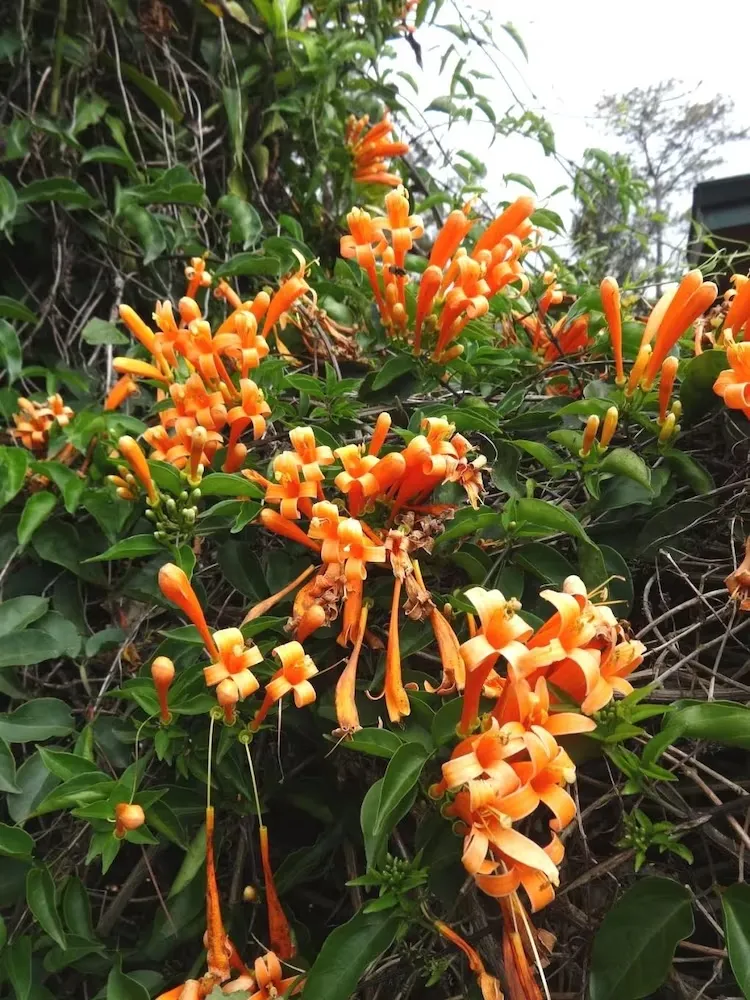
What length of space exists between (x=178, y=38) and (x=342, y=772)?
2.30 metres

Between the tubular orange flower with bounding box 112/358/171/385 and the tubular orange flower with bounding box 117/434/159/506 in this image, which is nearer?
the tubular orange flower with bounding box 117/434/159/506

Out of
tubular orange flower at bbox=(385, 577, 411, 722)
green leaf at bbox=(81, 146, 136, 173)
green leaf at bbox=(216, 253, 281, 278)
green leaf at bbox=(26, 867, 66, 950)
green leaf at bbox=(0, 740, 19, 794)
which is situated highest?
green leaf at bbox=(81, 146, 136, 173)

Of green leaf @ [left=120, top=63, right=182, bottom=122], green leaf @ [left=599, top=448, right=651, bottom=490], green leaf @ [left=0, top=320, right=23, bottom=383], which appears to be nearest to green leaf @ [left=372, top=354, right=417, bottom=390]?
green leaf @ [left=599, top=448, right=651, bottom=490]

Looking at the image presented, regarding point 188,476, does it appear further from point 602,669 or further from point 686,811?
point 686,811

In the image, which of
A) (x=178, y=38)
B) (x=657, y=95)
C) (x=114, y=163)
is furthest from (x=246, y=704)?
(x=657, y=95)

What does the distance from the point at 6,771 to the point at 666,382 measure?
1.19 m

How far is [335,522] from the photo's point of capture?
0.92 meters

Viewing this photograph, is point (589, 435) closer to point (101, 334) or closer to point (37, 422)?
point (37, 422)

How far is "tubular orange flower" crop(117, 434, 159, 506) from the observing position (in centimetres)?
113

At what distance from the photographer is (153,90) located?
2.14 meters

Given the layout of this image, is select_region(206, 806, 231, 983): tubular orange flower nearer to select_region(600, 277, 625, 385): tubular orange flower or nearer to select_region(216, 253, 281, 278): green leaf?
select_region(600, 277, 625, 385): tubular orange flower

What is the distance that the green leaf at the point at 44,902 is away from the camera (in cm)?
95

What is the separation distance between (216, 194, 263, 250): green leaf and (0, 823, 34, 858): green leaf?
4.95 feet

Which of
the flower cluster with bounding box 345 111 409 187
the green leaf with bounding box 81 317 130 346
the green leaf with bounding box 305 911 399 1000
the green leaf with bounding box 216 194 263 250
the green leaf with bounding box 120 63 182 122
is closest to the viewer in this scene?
the green leaf with bounding box 305 911 399 1000
